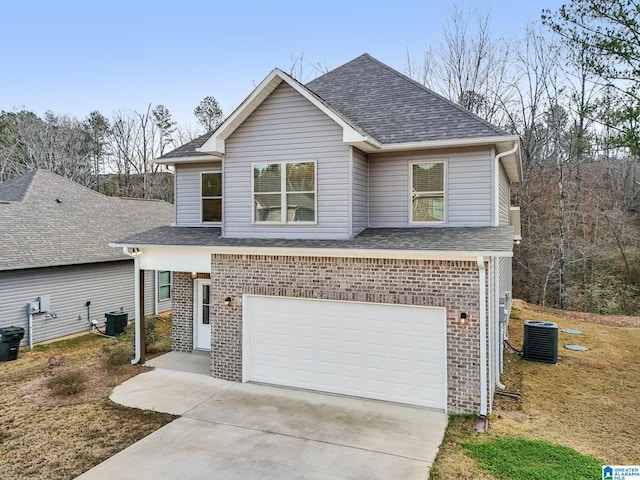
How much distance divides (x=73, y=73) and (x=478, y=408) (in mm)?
32850

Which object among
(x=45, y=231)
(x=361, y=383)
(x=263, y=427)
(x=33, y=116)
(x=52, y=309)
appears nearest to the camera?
(x=263, y=427)

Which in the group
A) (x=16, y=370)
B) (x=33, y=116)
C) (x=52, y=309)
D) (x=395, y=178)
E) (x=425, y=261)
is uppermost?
(x=33, y=116)

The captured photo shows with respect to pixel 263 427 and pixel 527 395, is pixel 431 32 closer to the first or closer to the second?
pixel 527 395

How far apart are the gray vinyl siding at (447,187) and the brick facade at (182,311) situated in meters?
5.48

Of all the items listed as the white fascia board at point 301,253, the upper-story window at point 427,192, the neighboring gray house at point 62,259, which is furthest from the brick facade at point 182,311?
the upper-story window at point 427,192

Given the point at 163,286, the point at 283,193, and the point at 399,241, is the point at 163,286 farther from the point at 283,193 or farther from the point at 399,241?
the point at 399,241

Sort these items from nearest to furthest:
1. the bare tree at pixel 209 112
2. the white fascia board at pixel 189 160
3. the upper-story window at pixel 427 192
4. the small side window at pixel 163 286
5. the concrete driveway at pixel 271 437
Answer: the concrete driveway at pixel 271 437 → the upper-story window at pixel 427 192 → the white fascia board at pixel 189 160 → the small side window at pixel 163 286 → the bare tree at pixel 209 112

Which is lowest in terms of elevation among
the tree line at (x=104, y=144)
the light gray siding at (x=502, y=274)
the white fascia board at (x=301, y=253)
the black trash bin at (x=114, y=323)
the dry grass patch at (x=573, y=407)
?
the dry grass patch at (x=573, y=407)

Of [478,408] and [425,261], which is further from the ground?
[425,261]

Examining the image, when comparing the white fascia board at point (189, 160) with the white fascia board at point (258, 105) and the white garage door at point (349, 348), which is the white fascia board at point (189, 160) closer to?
the white fascia board at point (258, 105)

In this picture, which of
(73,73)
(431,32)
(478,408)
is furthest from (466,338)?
(73,73)

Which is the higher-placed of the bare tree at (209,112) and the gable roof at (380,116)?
the bare tree at (209,112)

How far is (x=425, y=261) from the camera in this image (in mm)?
7652

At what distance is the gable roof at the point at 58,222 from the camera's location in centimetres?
1269
